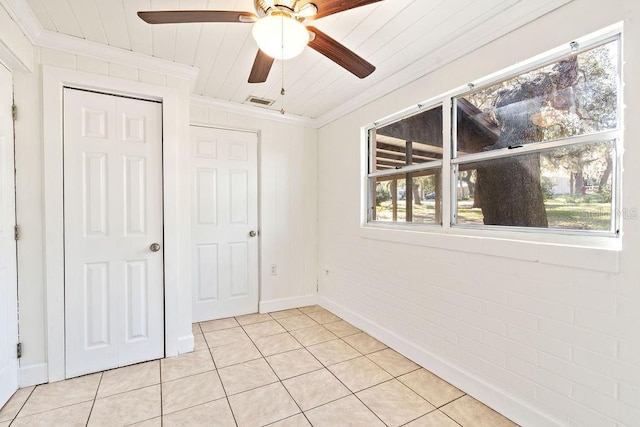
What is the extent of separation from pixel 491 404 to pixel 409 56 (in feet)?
7.97

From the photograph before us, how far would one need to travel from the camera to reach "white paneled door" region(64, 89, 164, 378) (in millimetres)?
2129

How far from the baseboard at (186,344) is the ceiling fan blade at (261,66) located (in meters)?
2.13

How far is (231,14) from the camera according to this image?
135 cm

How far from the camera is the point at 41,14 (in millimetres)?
1780

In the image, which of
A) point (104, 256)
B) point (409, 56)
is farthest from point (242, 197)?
point (409, 56)

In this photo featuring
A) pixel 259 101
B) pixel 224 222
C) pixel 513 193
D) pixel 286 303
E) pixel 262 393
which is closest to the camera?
pixel 513 193

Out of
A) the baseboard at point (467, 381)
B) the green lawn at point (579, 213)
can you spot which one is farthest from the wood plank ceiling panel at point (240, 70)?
the baseboard at point (467, 381)

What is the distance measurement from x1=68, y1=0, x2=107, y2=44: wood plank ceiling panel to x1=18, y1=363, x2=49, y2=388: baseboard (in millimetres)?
2277

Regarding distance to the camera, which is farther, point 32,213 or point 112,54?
point 112,54

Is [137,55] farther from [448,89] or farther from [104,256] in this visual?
[448,89]

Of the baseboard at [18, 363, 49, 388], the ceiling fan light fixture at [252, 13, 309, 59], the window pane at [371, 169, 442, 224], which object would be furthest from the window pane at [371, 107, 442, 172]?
the baseboard at [18, 363, 49, 388]

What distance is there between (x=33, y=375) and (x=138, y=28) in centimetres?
243

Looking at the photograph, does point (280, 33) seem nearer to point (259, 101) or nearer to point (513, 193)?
point (513, 193)

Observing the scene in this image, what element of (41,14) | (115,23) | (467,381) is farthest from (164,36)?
(467,381)
